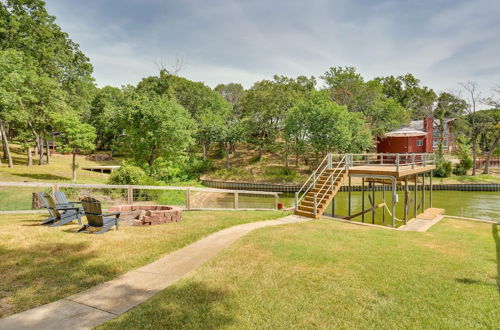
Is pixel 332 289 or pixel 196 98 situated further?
pixel 196 98

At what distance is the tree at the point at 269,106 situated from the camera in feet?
148

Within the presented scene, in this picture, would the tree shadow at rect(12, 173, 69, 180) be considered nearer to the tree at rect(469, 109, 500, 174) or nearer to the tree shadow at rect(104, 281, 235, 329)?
the tree shadow at rect(104, 281, 235, 329)

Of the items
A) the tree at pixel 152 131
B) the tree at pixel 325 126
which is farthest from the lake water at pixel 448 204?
the tree at pixel 152 131

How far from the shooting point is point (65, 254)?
6719 millimetres

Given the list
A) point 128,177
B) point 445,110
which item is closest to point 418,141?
point 445,110

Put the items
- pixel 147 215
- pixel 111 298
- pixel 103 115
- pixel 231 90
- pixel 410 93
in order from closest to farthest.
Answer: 1. pixel 111 298
2. pixel 147 215
3. pixel 103 115
4. pixel 410 93
5. pixel 231 90

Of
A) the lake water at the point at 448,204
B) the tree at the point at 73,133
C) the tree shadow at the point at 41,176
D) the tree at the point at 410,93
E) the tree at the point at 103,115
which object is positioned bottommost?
the lake water at the point at 448,204

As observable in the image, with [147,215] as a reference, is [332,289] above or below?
below

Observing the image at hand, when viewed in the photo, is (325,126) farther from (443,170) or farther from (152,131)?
(152,131)

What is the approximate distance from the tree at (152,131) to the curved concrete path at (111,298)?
71.2 ft

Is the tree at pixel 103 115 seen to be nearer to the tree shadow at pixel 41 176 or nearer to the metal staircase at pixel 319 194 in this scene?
the tree shadow at pixel 41 176

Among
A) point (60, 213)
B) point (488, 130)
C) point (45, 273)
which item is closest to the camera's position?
point (45, 273)

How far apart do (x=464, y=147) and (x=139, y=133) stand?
46901 millimetres

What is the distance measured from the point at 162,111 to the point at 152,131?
232cm
